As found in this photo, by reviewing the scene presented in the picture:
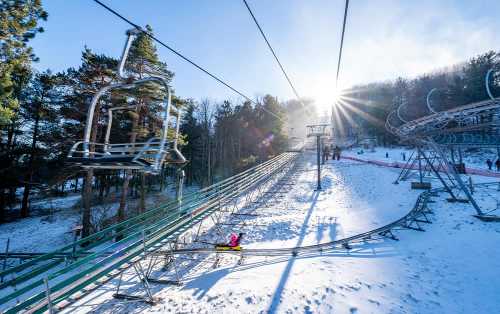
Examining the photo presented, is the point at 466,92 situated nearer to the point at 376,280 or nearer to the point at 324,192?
the point at 324,192

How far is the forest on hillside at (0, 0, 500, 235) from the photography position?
9672 millimetres

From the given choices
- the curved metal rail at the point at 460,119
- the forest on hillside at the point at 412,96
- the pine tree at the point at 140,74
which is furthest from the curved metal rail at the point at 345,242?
the pine tree at the point at 140,74

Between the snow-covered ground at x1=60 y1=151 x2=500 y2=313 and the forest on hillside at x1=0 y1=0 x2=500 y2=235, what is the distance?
15.5 ft

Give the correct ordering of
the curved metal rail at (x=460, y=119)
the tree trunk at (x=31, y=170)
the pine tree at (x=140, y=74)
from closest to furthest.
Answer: the curved metal rail at (x=460, y=119)
the pine tree at (x=140, y=74)
the tree trunk at (x=31, y=170)

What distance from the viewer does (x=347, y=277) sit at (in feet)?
17.7

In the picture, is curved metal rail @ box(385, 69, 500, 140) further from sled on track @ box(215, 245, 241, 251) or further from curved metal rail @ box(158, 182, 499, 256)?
sled on track @ box(215, 245, 241, 251)

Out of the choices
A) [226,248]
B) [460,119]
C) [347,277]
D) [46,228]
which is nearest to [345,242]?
[347,277]

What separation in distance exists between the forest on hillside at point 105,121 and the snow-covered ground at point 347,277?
4723 mm

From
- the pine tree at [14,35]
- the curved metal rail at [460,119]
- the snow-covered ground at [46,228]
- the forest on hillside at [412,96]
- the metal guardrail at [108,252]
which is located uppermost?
the forest on hillside at [412,96]

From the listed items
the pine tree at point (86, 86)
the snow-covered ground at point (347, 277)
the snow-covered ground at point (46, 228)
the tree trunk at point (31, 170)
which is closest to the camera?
the snow-covered ground at point (347, 277)

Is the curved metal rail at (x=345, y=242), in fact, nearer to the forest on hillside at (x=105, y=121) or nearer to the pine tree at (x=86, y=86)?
the forest on hillside at (x=105, y=121)

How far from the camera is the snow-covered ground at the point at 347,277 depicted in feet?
14.6

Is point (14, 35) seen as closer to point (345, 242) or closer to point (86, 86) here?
point (86, 86)

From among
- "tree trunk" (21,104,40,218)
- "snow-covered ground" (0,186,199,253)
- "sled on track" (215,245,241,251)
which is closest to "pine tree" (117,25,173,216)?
"snow-covered ground" (0,186,199,253)
